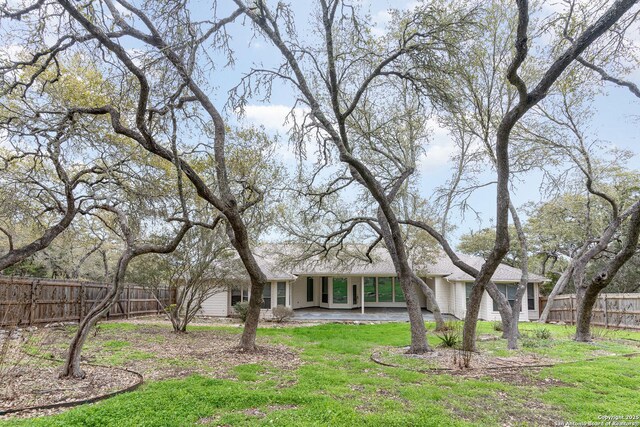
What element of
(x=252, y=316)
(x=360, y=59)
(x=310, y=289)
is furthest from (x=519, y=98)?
(x=310, y=289)

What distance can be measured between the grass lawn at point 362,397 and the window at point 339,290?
1742 cm

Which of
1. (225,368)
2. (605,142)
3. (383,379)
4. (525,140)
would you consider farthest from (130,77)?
(605,142)

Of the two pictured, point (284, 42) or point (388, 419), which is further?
point (284, 42)

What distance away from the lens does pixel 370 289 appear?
88.1ft

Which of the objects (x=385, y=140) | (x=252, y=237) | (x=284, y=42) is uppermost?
(x=284, y=42)

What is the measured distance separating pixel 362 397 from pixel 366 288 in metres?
21.3

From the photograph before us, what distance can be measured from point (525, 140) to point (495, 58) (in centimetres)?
312

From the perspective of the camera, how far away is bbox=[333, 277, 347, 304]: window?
26.4m

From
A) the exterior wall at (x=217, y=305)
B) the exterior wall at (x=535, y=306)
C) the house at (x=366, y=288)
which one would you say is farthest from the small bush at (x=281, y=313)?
the exterior wall at (x=535, y=306)

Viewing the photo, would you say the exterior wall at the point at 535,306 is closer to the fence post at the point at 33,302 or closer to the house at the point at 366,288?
the house at the point at 366,288

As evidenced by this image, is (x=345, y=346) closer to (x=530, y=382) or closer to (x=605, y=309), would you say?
(x=530, y=382)

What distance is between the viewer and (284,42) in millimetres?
8820

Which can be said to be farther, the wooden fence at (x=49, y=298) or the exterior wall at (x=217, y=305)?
the exterior wall at (x=217, y=305)

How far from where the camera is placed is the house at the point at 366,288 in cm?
2156
